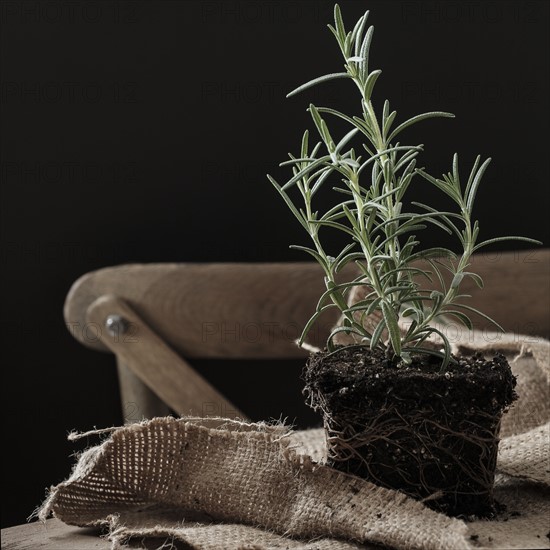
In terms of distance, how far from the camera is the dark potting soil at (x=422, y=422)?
64cm

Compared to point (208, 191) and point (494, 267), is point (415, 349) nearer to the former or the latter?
point (494, 267)

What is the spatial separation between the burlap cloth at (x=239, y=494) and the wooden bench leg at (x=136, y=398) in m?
0.63

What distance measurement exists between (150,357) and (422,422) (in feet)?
2.44

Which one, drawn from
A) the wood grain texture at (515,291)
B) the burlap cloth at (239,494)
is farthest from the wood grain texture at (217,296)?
the burlap cloth at (239,494)

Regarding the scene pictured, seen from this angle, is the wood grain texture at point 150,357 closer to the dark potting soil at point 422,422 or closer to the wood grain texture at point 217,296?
the wood grain texture at point 217,296

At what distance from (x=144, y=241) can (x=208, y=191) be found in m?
0.16

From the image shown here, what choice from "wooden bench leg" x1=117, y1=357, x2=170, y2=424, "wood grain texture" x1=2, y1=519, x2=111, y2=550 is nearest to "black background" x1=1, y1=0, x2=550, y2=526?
"wooden bench leg" x1=117, y1=357, x2=170, y2=424

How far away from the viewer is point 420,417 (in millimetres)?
644

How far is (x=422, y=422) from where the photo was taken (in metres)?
0.65

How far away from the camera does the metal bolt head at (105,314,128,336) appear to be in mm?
1318

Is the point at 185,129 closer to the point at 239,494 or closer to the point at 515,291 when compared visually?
the point at 515,291

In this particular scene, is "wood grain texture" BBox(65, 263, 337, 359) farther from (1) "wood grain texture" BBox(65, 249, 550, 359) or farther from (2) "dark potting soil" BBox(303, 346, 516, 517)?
(2) "dark potting soil" BBox(303, 346, 516, 517)

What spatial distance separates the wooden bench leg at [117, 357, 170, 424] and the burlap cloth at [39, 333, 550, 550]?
0.63 m

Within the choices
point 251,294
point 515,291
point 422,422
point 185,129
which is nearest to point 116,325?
point 251,294
